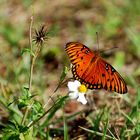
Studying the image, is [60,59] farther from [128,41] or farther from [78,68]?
[78,68]

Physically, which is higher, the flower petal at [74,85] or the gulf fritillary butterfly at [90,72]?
the gulf fritillary butterfly at [90,72]

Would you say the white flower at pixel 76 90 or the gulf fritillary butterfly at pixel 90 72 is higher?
the gulf fritillary butterfly at pixel 90 72

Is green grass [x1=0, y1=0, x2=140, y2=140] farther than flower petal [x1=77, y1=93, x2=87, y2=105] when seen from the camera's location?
Yes

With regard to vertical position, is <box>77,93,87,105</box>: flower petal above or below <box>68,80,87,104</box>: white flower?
below

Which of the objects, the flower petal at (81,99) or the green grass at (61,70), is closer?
the flower petal at (81,99)

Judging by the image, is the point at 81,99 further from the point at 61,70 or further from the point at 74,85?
the point at 61,70

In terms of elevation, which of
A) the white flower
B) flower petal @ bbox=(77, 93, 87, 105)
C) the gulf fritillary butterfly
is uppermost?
the gulf fritillary butterfly

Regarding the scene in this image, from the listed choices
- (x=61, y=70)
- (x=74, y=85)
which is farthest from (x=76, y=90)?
(x=61, y=70)

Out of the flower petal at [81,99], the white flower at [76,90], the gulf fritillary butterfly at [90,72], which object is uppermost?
the gulf fritillary butterfly at [90,72]
